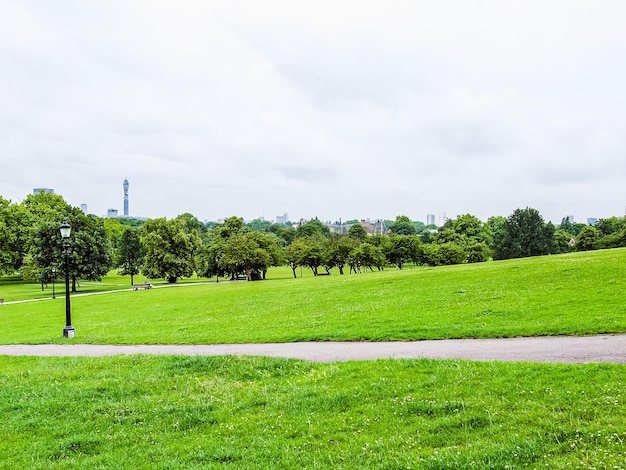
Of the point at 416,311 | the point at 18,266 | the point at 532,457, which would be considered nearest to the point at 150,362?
the point at 532,457

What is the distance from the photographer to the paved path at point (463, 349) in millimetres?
9938

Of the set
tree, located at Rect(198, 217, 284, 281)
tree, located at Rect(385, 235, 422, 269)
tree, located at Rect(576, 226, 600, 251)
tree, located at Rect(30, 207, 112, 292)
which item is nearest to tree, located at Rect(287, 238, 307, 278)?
tree, located at Rect(198, 217, 284, 281)

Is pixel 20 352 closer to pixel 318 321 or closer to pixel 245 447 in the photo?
pixel 318 321

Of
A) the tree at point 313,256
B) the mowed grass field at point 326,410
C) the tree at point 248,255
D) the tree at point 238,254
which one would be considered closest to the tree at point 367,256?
the tree at point 313,256

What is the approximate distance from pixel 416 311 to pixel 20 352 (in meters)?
17.0

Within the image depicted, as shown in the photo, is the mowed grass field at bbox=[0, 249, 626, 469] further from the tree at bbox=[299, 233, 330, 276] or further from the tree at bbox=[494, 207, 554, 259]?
the tree at bbox=[494, 207, 554, 259]

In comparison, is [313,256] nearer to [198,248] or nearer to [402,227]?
[198,248]

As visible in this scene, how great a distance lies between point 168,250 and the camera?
76.4 meters

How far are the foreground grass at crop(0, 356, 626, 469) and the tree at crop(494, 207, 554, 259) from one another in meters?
87.5

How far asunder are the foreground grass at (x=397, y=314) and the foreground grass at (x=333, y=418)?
5819 millimetres

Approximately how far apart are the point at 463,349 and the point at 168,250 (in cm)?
7147

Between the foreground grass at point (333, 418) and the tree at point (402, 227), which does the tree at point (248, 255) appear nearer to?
the foreground grass at point (333, 418)

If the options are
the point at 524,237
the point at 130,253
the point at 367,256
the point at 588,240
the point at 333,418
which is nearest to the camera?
the point at 333,418

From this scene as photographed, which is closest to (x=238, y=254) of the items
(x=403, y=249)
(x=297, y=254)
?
(x=297, y=254)
